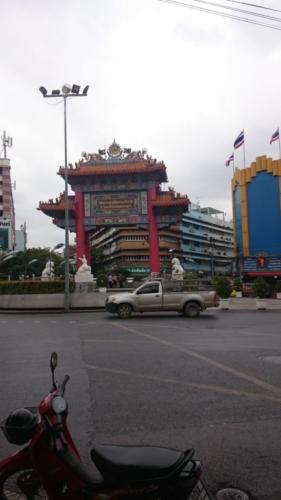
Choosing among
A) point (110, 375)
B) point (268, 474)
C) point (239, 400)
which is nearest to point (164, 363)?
point (110, 375)

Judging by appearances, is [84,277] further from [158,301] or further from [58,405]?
[58,405]

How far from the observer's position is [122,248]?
97.4 metres

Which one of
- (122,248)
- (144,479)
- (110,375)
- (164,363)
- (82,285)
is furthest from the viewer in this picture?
(122,248)

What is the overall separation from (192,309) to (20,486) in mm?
16635

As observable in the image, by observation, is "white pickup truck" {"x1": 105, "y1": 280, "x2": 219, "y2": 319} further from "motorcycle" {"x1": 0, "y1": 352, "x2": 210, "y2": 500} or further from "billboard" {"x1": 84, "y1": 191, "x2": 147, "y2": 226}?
"billboard" {"x1": 84, "y1": 191, "x2": 147, "y2": 226}

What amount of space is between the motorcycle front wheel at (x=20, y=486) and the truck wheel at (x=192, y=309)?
16.5 m

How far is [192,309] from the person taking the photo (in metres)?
19.2

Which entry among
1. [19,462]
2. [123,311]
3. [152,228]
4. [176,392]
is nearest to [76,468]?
[19,462]

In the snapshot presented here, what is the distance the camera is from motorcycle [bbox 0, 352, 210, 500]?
2.18 meters

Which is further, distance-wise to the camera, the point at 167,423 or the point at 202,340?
the point at 202,340

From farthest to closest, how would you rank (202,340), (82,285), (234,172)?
(234,172)
(82,285)
(202,340)

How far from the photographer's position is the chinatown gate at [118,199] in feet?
124

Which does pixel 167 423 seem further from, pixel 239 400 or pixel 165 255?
pixel 165 255

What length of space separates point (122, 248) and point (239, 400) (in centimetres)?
9182
